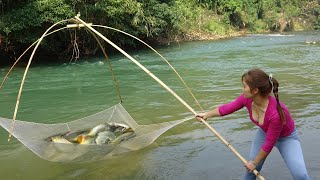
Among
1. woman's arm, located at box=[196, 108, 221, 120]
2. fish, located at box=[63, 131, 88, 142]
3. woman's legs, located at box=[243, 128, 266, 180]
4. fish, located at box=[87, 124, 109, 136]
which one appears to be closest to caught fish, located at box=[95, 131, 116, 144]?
fish, located at box=[87, 124, 109, 136]

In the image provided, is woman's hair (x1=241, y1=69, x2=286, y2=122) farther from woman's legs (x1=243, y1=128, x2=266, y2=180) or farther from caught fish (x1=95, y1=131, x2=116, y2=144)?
caught fish (x1=95, y1=131, x2=116, y2=144)

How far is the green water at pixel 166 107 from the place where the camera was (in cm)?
464

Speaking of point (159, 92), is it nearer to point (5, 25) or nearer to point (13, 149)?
point (13, 149)

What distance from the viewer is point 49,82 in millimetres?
11234

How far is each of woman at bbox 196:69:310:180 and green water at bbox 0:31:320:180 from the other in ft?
3.89

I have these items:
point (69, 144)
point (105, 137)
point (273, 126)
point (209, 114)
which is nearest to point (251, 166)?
point (273, 126)

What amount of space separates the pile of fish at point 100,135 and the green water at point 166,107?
0.30m

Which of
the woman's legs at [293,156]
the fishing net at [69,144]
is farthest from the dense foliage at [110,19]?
the woman's legs at [293,156]

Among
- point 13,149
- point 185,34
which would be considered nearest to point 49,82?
point 13,149

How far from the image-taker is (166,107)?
754 cm

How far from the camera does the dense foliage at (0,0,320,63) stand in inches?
556

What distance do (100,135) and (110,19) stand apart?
12.7m

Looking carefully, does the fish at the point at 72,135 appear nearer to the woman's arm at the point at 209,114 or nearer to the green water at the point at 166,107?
the green water at the point at 166,107

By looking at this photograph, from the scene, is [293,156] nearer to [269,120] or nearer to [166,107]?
[269,120]
